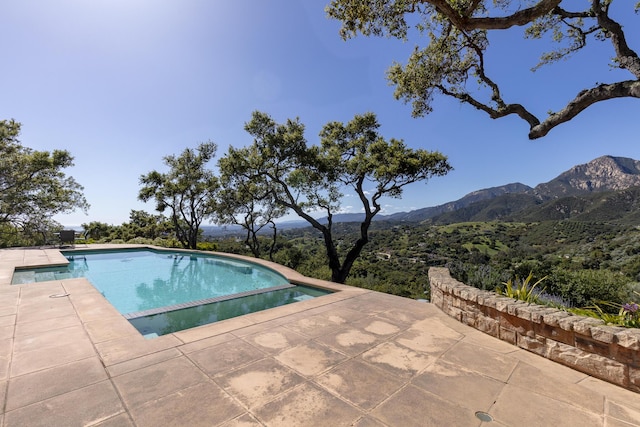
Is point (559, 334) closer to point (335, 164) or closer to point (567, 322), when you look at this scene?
point (567, 322)

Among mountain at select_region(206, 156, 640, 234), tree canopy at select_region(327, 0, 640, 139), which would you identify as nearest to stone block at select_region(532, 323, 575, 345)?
tree canopy at select_region(327, 0, 640, 139)

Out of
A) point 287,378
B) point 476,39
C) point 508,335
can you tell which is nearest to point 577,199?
point 476,39

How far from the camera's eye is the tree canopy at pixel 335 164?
508 inches

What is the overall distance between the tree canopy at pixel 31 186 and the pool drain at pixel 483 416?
23.6 meters

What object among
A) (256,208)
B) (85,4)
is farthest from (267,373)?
(256,208)

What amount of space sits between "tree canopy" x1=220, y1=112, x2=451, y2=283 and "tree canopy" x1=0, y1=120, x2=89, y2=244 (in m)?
12.6

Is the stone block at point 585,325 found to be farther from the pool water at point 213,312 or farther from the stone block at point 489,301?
the pool water at point 213,312

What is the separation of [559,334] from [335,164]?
11.1 meters

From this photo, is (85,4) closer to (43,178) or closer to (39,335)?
(39,335)

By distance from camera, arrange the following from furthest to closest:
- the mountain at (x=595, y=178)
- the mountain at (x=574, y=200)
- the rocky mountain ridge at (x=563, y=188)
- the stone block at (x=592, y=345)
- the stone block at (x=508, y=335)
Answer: the mountain at (x=595, y=178)
the rocky mountain ridge at (x=563, y=188)
the mountain at (x=574, y=200)
the stone block at (x=508, y=335)
the stone block at (x=592, y=345)

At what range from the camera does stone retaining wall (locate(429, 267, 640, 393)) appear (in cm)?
273

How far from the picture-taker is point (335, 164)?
13430 millimetres

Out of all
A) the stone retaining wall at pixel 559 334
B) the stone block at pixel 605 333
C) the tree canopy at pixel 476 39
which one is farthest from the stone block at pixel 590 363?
the tree canopy at pixel 476 39

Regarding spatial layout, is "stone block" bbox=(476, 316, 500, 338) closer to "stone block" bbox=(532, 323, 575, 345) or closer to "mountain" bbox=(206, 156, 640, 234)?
"stone block" bbox=(532, 323, 575, 345)
